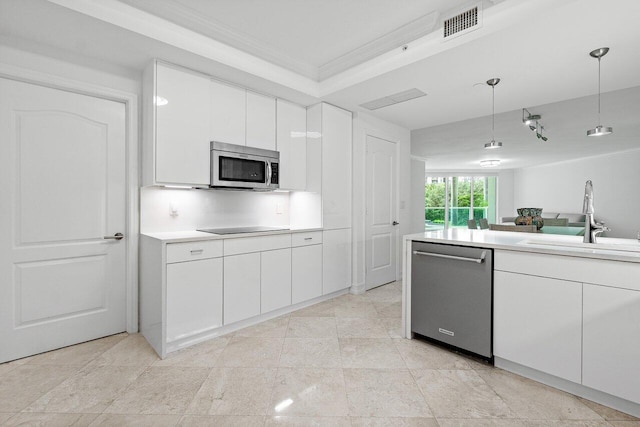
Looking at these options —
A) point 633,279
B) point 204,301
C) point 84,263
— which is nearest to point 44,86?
point 84,263

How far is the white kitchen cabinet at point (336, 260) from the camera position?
3.53 m

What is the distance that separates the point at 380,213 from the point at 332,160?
3.74 feet

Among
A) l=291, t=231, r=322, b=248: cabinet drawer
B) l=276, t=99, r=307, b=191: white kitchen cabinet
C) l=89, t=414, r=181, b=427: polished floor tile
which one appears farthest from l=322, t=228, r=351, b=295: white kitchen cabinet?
l=89, t=414, r=181, b=427: polished floor tile

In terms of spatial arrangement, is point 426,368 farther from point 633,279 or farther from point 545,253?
point 633,279

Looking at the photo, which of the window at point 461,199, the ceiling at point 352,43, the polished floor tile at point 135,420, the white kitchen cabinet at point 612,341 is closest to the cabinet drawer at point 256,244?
the polished floor tile at point 135,420

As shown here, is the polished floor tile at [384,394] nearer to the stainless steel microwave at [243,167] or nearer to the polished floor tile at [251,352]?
the polished floor tile at [251,352]

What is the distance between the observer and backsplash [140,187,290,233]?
2.72 m

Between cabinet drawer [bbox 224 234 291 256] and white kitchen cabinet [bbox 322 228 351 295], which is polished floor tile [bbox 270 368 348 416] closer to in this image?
cabinet drawer [bbox 224 234 291 256]

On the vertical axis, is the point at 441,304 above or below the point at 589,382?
above

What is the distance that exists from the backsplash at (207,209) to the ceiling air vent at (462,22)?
239 centimetres

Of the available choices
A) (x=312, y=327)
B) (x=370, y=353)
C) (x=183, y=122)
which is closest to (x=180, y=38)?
(x=183, y=122)

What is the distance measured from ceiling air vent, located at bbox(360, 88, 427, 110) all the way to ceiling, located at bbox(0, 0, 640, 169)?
10cm

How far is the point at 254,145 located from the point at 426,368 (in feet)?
8.22

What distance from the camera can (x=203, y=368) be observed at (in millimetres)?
2082
